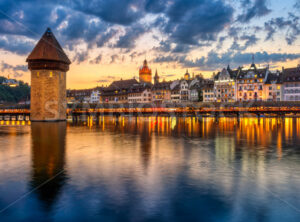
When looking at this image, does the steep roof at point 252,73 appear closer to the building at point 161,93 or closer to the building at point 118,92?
the building at point 161,93

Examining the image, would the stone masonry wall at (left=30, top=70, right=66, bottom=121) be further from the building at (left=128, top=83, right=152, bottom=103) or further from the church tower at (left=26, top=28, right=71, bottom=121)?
the building at (left=128, top=83, right=152, bottom=103)

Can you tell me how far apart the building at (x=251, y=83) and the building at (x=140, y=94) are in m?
34.5

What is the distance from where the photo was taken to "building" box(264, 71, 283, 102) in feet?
260

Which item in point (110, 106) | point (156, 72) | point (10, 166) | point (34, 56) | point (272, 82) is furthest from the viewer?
point (156, 72)

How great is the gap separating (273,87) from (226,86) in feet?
45.0

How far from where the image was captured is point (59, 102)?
46375mm

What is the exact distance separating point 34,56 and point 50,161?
3592 centimetres

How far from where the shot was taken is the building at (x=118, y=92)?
383 feet

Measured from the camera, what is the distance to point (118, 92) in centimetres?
12069

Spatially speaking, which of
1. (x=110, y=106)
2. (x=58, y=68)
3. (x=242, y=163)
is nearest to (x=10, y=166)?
(x=242, y=163)

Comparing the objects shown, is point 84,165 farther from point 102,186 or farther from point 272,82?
point 272,82

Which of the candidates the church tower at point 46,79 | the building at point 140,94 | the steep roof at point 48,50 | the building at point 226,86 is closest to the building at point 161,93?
the building at point 140,94

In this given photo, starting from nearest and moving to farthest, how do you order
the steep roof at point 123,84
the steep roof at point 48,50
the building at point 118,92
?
the steep roof at point 48,50, the building at point 118,92, the steep roof at point 123,84

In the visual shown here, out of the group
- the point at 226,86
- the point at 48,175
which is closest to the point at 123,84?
the point at 226,86
